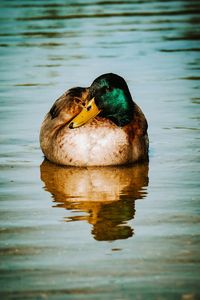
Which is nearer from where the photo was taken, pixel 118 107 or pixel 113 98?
pixel 113 98

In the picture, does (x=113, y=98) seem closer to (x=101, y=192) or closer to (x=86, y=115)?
(x=86, y=115)

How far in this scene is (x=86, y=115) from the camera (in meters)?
9.12

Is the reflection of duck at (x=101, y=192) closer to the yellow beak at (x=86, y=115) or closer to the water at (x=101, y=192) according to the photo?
the water at (x=101, y=192)

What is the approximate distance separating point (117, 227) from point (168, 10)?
52.9 feet

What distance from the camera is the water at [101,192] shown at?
5.91 m

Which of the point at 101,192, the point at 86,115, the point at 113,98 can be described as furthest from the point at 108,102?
the point at 101,192

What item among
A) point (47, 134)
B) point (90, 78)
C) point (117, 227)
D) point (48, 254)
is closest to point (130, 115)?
point (47, 134)

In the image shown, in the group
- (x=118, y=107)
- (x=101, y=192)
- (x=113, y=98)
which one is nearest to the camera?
(x=101, y=192)

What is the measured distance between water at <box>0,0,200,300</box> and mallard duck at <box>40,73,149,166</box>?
0.14 meters

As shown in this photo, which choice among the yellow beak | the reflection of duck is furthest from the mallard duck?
the reflection of duck

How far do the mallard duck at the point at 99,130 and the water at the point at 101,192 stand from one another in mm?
139

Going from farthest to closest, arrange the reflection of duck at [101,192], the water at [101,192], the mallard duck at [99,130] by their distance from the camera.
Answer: the mallard duck at [99,130] < the reflection of duck at [101,192] < the water at [101,192]

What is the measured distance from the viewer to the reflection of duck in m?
7.19

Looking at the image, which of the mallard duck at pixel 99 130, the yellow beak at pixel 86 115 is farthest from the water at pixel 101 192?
the yellow beak at pixel 86 115
